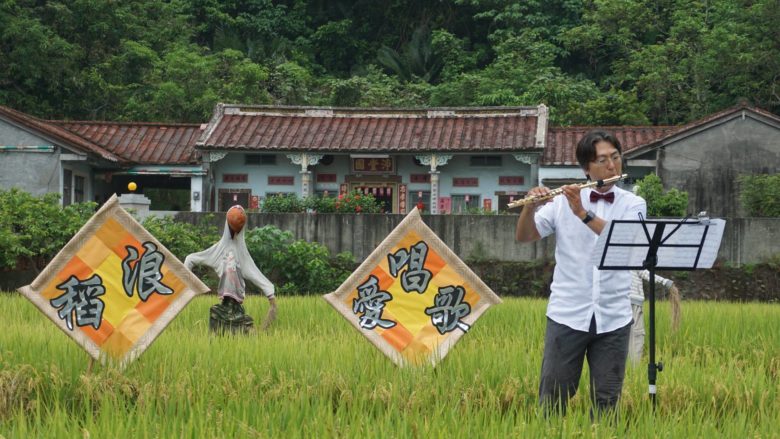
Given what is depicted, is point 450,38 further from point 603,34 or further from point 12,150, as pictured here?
point 12,150

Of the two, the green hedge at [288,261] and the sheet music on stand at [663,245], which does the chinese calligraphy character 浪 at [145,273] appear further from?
the green hedge at [288,261]

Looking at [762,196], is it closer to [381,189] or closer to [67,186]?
[381,189]

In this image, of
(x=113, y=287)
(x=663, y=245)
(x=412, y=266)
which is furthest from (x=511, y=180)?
(x=663, y=245)

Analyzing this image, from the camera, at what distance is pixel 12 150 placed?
21.8 meters

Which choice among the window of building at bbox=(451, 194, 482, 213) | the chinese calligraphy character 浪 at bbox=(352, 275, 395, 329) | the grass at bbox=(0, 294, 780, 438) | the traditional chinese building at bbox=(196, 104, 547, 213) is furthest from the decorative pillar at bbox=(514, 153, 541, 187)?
the chinese calligraphy character 浪 at bbox=(352, 275, 395, 329)

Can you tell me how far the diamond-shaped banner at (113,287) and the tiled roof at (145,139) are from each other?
50.2ft

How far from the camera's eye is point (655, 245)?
512cm

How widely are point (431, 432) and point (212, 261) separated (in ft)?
16.4

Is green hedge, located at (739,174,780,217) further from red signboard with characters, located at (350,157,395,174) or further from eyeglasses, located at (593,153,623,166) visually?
eyeglasses, located at (593,153,623,166)

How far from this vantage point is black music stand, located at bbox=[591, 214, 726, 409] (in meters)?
4.95

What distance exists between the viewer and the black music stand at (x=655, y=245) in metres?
4.95

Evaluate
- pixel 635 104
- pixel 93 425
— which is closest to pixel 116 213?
pixel 93 425

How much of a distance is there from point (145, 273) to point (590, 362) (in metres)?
3.62

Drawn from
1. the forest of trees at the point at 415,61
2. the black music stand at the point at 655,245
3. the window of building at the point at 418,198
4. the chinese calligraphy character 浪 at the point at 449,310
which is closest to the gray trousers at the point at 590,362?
the black music stand at the point at 655,245
